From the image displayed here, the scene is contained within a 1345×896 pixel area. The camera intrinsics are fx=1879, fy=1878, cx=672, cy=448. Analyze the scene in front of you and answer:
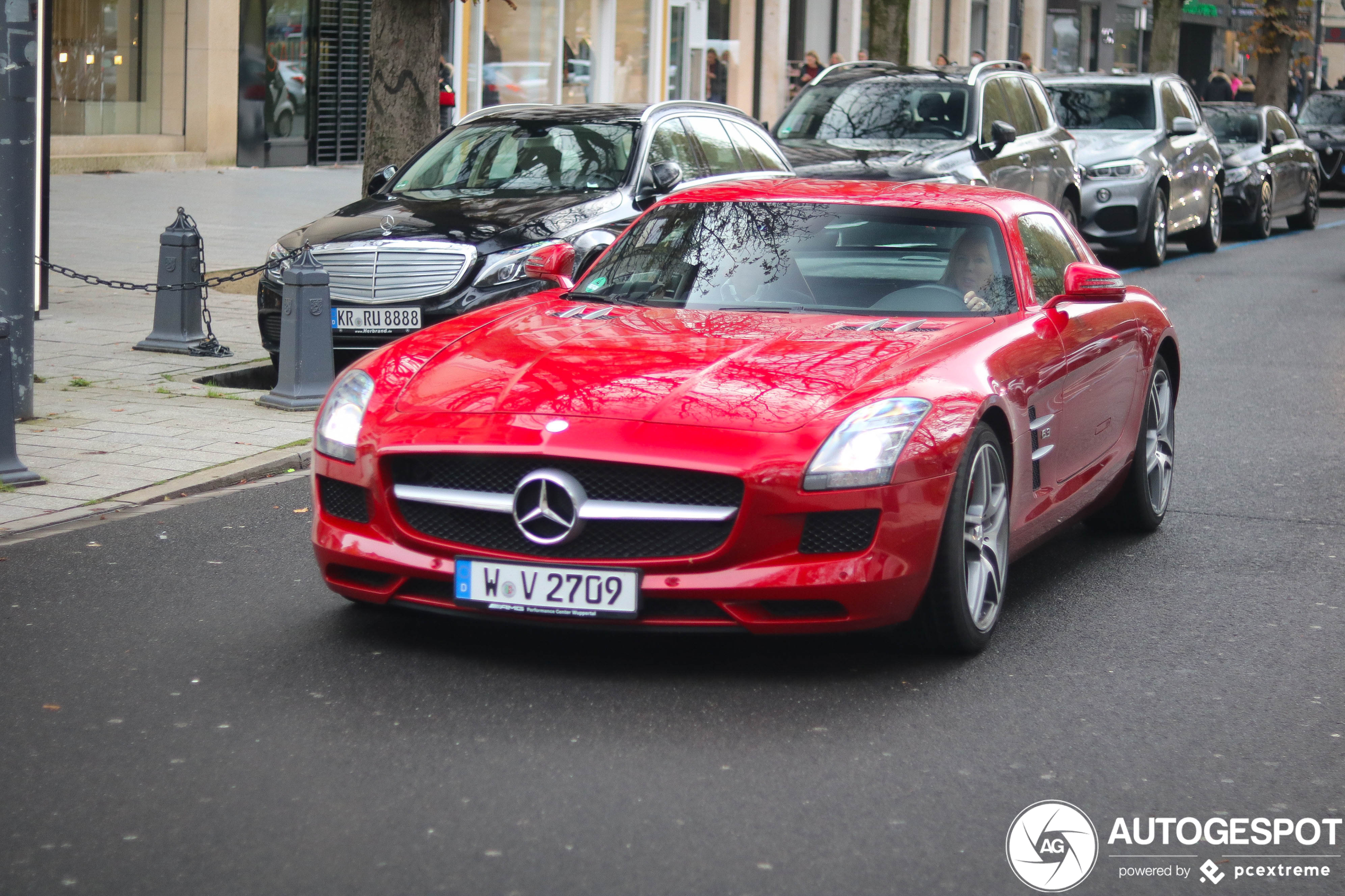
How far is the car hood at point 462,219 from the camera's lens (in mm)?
10594

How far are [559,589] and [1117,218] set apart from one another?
14.8 metres

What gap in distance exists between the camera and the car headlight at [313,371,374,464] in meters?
5.26

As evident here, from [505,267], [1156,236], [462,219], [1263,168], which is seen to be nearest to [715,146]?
[462,219]

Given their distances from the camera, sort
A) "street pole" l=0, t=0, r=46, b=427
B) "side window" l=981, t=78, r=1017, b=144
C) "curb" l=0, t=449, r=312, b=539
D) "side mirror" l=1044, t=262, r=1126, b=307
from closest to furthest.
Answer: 1. "side mirror" l=1044, t=262, r=1126, b=307
2. "curb" l=0, t=449, r=312, b=539
3. "street pole" l=0, t=0, r=46, b=427
4. "side window" l=981, t=78, r=1017, b=144

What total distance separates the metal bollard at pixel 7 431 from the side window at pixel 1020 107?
11.5 metres

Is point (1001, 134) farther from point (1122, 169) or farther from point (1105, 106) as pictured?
point (1105, 106)

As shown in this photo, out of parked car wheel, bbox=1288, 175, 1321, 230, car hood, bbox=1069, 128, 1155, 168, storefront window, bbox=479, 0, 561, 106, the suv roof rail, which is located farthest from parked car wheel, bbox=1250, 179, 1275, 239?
storefront window, bbox=479, 0, 561, 106

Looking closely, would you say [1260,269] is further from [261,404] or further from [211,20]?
[211,20]

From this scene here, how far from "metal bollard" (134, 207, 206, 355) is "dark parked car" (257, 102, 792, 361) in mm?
696

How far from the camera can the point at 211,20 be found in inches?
1053

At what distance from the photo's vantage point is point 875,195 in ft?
21.4

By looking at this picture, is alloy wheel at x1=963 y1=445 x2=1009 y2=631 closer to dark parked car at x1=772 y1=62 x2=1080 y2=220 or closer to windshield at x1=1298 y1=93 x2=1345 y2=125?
dark parked car at x1=772 y1=62 x2=1080 y2=220

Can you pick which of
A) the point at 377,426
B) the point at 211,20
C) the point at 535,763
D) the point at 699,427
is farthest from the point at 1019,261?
the point at 211,20

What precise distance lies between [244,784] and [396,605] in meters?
1.11
